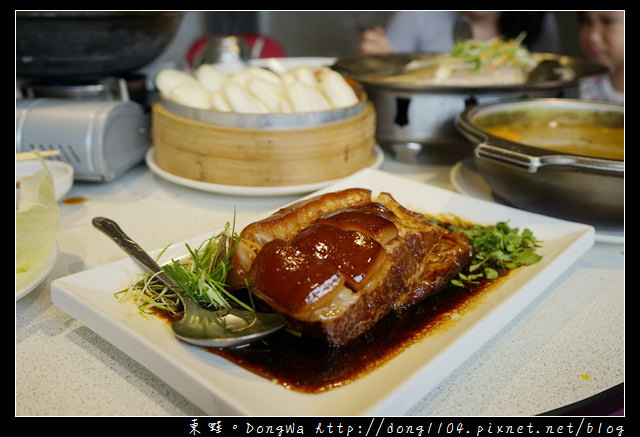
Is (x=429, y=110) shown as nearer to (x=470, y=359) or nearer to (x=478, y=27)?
(x=470, y=359)

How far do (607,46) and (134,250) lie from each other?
4.35m

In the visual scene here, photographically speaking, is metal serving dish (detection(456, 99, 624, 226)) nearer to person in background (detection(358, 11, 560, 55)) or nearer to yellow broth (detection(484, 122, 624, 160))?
yellow broth (detection(484, 122, 624, 160))

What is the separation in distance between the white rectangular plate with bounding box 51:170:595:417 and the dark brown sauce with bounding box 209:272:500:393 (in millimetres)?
24

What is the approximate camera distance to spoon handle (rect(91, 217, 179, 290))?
4.58ft

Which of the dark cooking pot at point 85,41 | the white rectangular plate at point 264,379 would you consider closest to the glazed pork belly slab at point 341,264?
the white rectangular plate at point 264,379

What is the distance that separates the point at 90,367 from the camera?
1.26 metres

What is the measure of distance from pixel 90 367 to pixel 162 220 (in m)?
0.86

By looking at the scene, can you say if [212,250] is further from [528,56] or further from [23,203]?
[528,56]

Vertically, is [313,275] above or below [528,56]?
below
